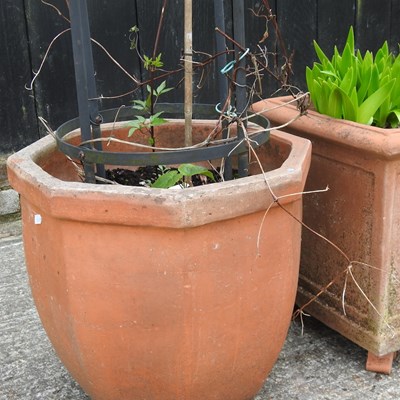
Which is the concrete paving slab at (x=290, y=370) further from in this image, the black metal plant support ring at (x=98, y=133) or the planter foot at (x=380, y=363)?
the black metal plant support ring at (x=98, y=133)

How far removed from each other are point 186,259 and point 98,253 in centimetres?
19

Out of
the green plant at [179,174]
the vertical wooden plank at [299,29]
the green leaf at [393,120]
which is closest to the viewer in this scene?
the green plant at [179,174]

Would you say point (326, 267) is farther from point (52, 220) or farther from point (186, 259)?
point (52, 220)

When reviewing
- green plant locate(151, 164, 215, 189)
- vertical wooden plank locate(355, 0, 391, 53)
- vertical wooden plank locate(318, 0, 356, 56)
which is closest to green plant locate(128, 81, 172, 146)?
green plant locate(151, 164, 215, 189)

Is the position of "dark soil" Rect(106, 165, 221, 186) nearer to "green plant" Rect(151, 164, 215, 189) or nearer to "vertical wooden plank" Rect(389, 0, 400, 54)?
"green plant" Rect(151, 164, 215, 189)

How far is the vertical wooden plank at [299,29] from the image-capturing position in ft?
10.9

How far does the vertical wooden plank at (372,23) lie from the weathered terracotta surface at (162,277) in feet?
6.93

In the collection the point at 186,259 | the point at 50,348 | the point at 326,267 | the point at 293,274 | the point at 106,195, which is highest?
the point at 106,195

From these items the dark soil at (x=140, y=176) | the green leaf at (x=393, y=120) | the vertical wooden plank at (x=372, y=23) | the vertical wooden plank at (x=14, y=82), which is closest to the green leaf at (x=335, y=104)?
the green leaf at (x=393, y=120)

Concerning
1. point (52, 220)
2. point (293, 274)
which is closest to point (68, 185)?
point (52, 220)

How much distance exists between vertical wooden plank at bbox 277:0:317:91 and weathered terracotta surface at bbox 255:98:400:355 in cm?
146

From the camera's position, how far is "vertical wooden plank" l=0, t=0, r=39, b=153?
2.87 meters

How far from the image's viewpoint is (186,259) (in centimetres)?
141

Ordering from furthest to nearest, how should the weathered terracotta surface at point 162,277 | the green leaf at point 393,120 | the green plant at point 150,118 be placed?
the green leaf at point 393,120 → the green plant at point 150,118 → the weathered terracotta surface at point 162,277
